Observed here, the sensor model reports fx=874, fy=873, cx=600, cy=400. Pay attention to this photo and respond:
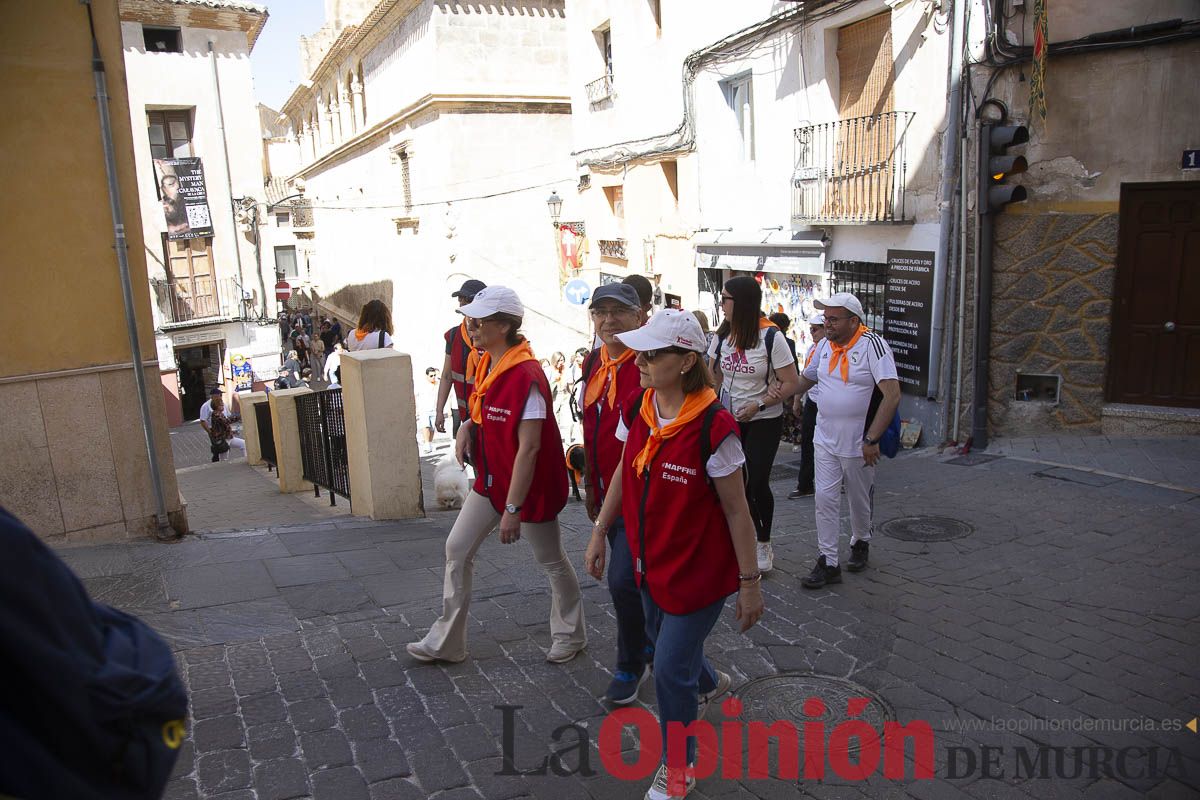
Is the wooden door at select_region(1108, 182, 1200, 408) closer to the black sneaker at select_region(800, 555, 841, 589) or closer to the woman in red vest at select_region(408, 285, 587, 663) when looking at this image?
the black sneaker at select_region(800, 555, 841, 589)

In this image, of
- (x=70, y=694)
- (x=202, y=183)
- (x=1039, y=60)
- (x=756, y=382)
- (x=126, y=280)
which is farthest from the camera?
(x=202, y=183)

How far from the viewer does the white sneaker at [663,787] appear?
3292mm

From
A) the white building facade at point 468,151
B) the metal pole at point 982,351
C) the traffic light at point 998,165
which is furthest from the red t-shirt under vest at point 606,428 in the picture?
the white building facade at point 468,151

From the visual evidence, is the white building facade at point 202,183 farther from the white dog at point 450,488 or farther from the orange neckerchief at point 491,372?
the orange neckerchief at point 491,372

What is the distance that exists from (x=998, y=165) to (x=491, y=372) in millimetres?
7095

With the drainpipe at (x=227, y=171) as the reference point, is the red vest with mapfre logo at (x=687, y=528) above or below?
below

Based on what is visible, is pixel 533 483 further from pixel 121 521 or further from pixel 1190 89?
pixel 1190 89

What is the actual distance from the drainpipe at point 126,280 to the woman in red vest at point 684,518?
15.5ft

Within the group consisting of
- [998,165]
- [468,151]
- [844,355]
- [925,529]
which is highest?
[468,151]

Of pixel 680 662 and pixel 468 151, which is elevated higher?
pixel 468 151

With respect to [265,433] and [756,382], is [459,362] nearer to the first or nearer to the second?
[756,382]

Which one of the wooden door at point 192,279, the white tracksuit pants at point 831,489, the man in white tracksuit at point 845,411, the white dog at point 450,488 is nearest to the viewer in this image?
the man in white tracksuit at point 845,411

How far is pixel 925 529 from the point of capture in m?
6.63

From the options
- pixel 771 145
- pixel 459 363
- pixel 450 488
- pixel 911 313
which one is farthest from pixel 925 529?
pixel 771 145
